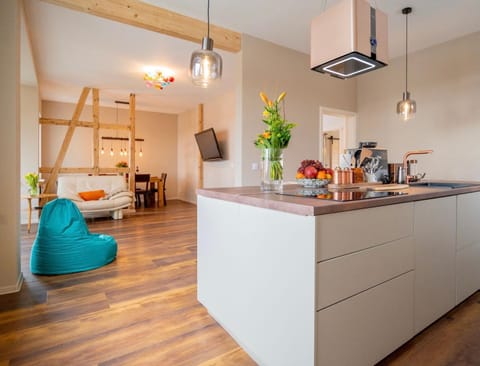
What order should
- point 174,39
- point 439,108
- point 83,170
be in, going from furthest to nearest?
1. point 83,170
2. point 439,108
3. point 174,39

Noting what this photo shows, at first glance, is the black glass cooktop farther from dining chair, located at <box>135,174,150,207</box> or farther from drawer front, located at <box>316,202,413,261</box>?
dining chair, located at <box>135,174,150,207</box>

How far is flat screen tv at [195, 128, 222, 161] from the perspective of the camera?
22.2 feet

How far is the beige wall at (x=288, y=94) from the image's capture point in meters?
3.97

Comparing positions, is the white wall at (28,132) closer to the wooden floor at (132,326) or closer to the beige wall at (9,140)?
the wooden floor at (132,326)

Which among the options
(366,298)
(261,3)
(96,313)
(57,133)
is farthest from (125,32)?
(57,133)

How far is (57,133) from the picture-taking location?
784 centimetres

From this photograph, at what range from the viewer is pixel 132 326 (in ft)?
6.16

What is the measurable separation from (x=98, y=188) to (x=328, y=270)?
6.30 meters

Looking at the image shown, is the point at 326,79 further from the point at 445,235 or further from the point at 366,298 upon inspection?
the point at 366,298

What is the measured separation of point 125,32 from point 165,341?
13.0 feet

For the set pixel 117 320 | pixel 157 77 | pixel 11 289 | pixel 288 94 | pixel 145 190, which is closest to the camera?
pixel 117 320

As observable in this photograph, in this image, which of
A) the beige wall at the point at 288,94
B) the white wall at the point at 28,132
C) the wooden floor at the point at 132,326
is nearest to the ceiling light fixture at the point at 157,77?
the beige wall at the point at 288,94

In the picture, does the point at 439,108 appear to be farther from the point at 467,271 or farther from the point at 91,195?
the point at 91,195

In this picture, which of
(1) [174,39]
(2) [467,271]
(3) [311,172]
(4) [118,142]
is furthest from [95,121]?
(2) [467,271]
